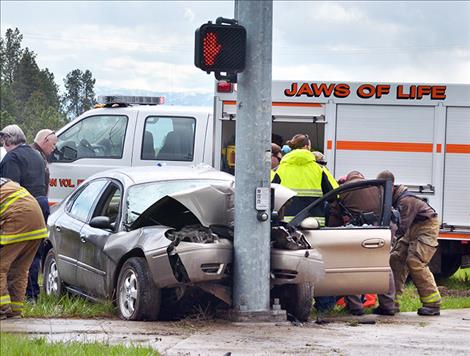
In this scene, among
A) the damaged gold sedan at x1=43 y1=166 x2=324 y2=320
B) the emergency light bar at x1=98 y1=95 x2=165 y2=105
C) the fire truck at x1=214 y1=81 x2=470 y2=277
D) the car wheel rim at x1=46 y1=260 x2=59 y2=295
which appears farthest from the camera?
the emergency light bar at x1=98 y1=95 x2=165 y2=105

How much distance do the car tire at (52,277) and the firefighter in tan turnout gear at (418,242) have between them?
3.73 m

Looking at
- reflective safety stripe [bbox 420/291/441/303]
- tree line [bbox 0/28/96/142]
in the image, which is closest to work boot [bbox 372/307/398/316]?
reflective safety stripe [bbox 420/291/441/303]

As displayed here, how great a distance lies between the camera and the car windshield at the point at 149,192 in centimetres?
1065

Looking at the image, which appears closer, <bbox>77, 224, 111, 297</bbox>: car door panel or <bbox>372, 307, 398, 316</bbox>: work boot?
<bbox>77, 224, 111, 297</bbox>: car door panel

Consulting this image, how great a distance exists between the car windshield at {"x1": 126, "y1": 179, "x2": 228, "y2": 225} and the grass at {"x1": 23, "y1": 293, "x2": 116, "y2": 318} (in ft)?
2.91

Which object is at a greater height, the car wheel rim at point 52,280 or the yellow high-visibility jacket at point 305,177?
the yellow high-visibility jacket at point 305,177

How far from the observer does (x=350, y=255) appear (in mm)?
10422

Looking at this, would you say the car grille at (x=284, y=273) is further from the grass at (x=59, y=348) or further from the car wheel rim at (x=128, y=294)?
the grass at (x=59, y=348)

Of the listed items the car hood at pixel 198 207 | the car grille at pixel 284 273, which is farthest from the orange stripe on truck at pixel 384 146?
the car grille at pixel 284 273

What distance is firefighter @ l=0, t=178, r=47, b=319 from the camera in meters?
9.70

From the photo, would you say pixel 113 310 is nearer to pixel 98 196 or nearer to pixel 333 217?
pixel 98 196

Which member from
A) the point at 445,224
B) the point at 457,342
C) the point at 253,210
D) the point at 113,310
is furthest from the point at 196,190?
the point at 445,224

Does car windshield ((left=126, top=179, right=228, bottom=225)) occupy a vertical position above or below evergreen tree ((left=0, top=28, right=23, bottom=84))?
below

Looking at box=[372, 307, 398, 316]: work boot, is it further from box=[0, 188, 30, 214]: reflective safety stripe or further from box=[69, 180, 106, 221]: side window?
box=[0, 188, 30, 214]: reflective safety stripe
